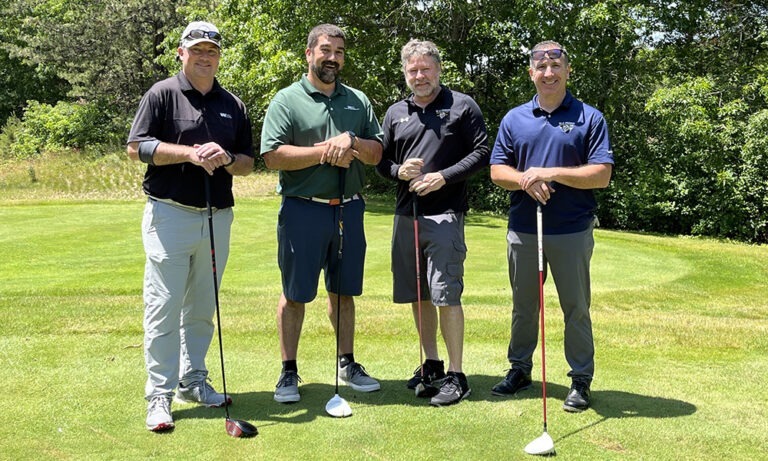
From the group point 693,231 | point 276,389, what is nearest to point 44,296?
point 276,389

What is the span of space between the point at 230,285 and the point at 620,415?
600 cm

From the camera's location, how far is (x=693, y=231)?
18734 mm

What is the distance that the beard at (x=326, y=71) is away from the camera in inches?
172

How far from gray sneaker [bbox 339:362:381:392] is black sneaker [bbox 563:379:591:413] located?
3.86 ft

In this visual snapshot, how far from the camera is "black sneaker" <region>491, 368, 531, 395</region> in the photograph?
4453 millimetres

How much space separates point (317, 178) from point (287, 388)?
130 centimetres

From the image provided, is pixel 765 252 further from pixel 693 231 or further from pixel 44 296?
pixel 44 296

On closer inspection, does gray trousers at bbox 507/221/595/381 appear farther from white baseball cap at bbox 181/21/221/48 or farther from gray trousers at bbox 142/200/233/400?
white baseball cap at bbox 181/21/221/48

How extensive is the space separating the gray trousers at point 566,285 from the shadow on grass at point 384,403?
0.21m

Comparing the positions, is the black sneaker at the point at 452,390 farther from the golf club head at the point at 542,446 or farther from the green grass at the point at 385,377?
the golf club head at the point at 542,446

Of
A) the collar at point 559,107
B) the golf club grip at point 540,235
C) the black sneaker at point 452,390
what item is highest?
the collar at point 559,107

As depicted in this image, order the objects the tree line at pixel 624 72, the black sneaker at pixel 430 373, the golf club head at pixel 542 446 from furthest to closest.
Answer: the tree line at pixel 624 72 → the black sneaker at pixel 430 373 → the golf club head at pixel 542 446

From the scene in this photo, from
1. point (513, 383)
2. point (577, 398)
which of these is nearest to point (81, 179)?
point (513, 383)

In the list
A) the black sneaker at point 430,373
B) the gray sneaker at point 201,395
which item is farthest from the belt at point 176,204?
the black sneaker at point 430,373
